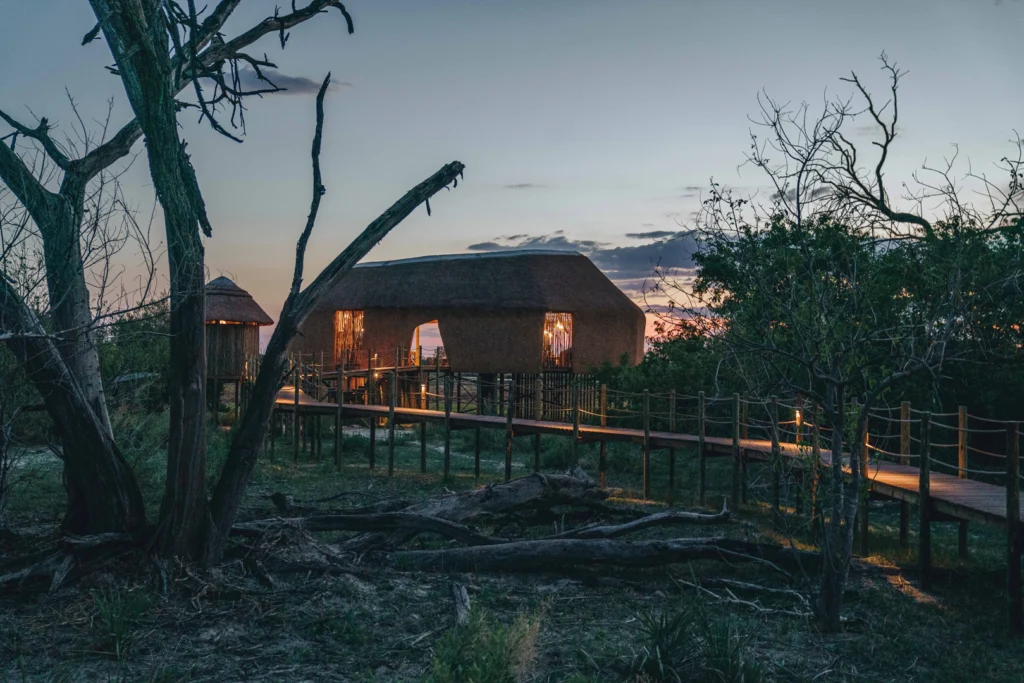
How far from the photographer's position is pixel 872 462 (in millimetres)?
11055

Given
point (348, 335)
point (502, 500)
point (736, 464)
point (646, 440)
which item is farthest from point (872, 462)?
point (348, 335)

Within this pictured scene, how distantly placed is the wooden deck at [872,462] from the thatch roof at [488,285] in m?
6.66

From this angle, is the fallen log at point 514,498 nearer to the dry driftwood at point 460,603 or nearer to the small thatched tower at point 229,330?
the dry driftwood at point 460,603

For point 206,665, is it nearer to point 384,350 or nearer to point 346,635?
point 346,635

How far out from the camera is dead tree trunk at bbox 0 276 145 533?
6695 millimetres

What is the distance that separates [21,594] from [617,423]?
44.0 feet

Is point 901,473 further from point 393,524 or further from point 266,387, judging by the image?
point 266,387

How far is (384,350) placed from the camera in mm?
26094

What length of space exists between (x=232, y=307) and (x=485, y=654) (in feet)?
66.2

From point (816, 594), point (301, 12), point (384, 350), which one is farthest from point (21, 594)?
point (384, 350)

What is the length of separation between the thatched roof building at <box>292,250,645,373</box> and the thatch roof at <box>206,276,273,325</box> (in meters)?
2.87

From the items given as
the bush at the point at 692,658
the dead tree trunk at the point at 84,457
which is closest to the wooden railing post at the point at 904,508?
the bush at the point at 692,658

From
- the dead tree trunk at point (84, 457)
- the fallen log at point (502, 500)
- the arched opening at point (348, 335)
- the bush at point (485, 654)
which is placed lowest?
the bush at point (485, 654)

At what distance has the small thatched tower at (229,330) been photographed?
23.3m
